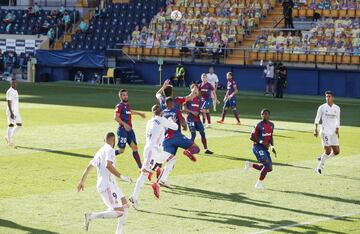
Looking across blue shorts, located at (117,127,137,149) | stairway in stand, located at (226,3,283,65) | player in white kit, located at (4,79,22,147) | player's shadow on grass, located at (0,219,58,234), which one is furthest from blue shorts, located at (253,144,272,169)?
stairway in stand, located at (226,3,283,65)

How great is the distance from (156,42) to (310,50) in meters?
12.1

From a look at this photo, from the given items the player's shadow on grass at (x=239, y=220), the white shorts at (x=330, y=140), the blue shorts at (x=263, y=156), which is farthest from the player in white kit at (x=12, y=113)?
the player's shadow on grass at (x=239, y=220)

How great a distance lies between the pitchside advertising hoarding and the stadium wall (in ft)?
28.3

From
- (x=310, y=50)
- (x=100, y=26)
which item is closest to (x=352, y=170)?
(x=310, y=50)

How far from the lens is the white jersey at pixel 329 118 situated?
2304 cm

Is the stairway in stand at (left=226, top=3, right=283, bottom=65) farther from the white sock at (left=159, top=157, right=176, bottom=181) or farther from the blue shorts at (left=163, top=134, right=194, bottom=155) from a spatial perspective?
the white sock at (left=159, top=157, right=176, bottom=181)

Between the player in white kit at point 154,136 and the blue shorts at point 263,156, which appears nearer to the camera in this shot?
the player in white kit at point 154,136

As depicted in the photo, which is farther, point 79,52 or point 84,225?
point 79,52

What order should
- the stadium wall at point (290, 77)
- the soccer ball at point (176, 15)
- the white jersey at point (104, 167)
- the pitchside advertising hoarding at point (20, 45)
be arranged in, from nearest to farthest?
the white jersey at point (104, 167)
the stadium wall at point (290, 77)
the soccer ball at point (176, 15)
the pitchside advertising hoarding at point (20, 45)

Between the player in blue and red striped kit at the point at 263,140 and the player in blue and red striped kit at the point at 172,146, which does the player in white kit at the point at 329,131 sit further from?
the player in blue and red striped kit at the point at 172,146

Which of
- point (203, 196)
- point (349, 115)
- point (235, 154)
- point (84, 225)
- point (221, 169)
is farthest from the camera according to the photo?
point (349, 115)

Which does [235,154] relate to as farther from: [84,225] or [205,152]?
[84,225]

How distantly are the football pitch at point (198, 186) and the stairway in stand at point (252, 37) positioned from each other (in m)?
19.7

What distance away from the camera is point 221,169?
23.0 metres
